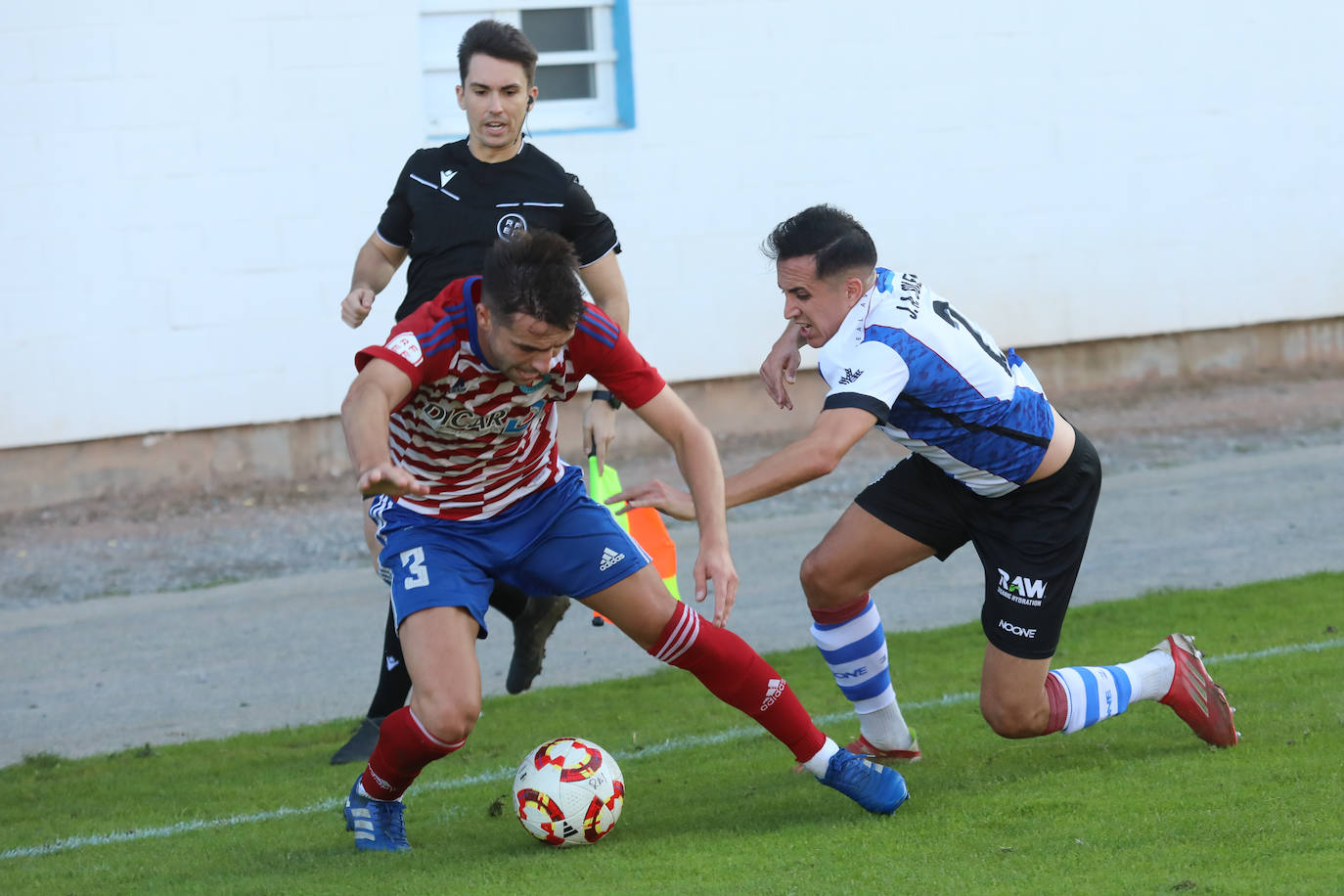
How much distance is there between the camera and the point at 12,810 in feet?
17.1

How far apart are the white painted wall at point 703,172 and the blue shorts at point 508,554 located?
634 cm

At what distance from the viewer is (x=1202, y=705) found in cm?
486

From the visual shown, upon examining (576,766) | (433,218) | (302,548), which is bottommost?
(302,548)

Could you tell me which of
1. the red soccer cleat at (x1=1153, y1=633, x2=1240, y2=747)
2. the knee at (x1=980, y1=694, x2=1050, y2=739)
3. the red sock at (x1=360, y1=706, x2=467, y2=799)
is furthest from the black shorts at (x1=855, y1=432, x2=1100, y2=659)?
the red sock at (x1=360, y1=706, x2=467, y2=799)

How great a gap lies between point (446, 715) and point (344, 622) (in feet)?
13.0

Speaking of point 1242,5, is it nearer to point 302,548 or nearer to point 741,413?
point 741,413

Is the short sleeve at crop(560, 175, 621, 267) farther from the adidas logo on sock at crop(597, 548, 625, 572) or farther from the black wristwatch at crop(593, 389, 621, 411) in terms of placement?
the adidas logo on sock at crop(597, 548, 625, 572)

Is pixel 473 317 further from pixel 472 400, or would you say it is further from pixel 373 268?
pixel 373 268

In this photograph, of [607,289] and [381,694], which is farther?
[607,289]

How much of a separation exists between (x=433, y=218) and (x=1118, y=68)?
8.36m

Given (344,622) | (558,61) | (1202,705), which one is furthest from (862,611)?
(558,61)

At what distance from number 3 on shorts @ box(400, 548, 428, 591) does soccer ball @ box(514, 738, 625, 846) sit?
2.04ft

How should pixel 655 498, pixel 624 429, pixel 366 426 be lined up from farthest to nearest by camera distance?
1. pixel 624 429
2. pixel 655 498
3. pixel 366 426

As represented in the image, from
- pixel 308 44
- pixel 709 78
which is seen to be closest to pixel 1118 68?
pixel 709 78
